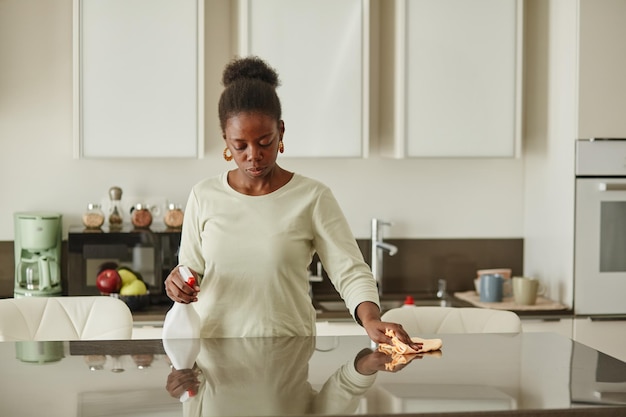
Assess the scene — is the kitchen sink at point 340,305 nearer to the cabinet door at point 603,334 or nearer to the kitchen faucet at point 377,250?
the kitchen faucet at point 377,250

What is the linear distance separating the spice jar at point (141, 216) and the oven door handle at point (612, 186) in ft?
5.93

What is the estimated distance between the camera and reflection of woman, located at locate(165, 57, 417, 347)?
7.68 feet

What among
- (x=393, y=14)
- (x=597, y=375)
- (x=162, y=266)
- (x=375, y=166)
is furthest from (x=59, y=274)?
(x=597, y=375)

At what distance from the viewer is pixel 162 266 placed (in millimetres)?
3941

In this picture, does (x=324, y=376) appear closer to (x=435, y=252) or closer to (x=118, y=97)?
(x=118, y=97)

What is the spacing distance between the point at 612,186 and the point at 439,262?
2.89 ft

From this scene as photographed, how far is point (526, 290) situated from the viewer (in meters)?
3.92

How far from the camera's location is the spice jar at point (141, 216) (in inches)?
159

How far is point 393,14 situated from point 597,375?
2375mm

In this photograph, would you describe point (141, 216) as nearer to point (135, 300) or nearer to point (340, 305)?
point (135, 300)

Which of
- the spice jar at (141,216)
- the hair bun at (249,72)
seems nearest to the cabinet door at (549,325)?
the spice jar at (141,216)

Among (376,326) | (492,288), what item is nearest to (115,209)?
(492,288)

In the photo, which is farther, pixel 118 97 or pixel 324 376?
pixel 118 97

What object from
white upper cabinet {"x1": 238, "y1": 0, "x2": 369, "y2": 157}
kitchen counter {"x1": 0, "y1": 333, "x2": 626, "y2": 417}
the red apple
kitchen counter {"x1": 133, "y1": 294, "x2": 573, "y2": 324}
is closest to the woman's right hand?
kitchen counter {"x1": 0, "y1": 333, "x2": 626, "y2": 417}
